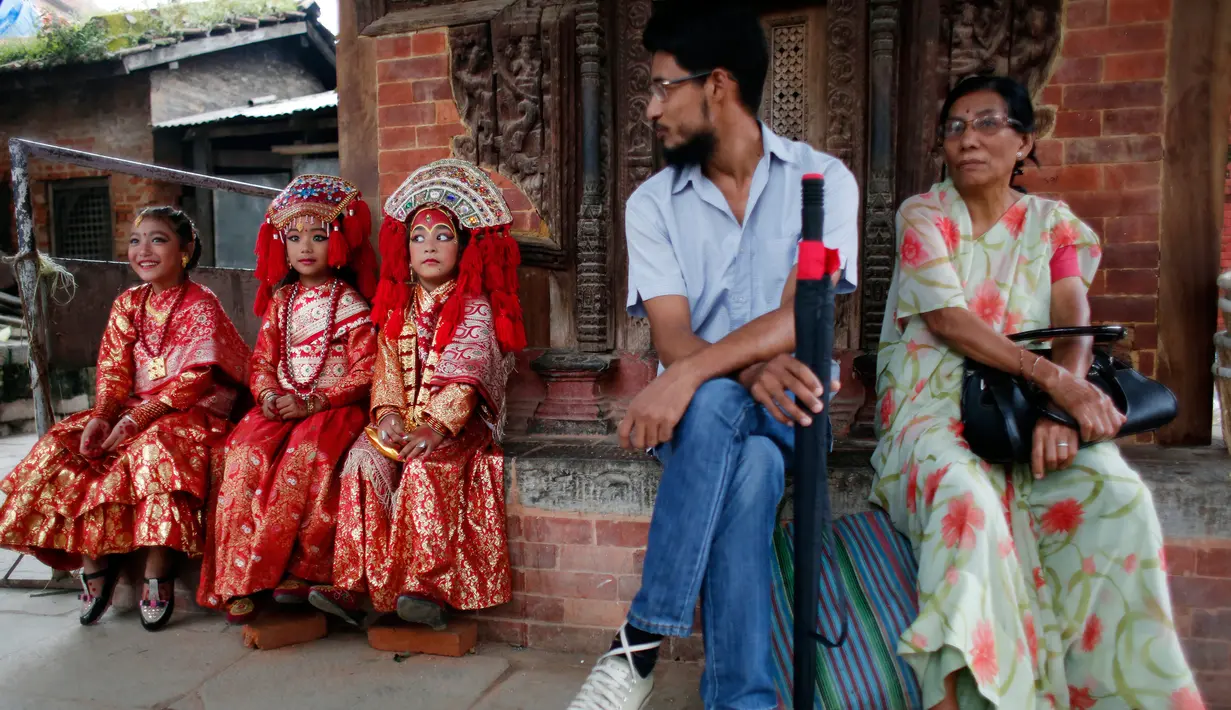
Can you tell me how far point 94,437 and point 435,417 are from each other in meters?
1.40

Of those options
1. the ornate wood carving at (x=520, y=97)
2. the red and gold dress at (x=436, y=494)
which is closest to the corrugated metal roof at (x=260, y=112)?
the ornate wood carving at (x=520, y=97)

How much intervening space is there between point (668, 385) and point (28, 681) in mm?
2251

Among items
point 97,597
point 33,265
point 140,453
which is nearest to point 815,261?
point 140,453

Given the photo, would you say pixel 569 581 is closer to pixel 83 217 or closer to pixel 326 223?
pixel 326 223

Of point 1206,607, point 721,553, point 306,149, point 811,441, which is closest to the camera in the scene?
point 811,441

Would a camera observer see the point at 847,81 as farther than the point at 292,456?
Yes

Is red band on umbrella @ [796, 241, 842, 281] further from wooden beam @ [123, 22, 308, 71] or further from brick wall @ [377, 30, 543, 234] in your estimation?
wooden beam @ [123, 22, 308, 71]

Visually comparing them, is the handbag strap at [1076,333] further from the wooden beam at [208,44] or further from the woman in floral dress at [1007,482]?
the wooden beam at [208,44]

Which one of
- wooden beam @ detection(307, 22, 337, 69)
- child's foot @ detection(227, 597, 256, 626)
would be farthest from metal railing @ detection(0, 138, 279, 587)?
wooden beam @ detection(307, 22, 337, 69)

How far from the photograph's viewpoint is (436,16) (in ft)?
11.0

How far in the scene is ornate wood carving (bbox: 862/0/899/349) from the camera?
113 inches

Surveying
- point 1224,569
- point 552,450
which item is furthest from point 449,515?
point 1224,569

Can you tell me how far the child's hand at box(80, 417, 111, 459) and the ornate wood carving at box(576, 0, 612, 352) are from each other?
1828 millimetres

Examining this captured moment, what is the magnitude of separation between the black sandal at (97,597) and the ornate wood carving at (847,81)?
9.92 ft
